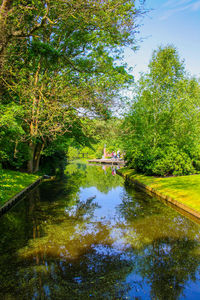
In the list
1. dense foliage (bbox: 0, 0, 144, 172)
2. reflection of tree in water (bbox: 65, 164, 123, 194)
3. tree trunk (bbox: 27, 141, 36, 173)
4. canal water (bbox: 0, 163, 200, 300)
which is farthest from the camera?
tree trunk (bbox: 27, 141, 36, 173)

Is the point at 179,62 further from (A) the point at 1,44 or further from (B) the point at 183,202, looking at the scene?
(A) the point at 1,44

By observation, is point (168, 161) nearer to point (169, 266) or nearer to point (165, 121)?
point (165, 121)

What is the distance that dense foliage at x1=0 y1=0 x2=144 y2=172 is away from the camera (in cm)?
831

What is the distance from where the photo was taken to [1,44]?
8.26 meters

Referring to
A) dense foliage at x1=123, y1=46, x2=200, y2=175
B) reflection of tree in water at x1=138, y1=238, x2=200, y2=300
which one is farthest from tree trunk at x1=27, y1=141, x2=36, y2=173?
reflection of tree in water at x1=138, y1=238, x2=200, y2=300

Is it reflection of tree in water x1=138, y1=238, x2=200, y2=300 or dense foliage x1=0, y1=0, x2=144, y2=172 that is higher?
dense foliage x1=0, y1=0, x2=144, y2=172

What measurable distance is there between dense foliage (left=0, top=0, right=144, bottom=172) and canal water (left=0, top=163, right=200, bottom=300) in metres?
3.84

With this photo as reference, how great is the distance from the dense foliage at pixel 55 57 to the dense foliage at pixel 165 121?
352 cm

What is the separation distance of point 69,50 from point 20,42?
9.51m

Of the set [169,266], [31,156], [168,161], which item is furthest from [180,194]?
[31,156]

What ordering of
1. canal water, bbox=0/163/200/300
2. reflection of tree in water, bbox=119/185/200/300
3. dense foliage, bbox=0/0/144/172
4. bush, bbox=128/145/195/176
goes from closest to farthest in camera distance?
canal water, bbox=0/163/200/300
reflection of tree in water, bbox=119/185/200/300
dense foliage, bbox=0/0/144/172
bush, bbox=128/145/195/176

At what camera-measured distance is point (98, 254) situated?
6.86 metres

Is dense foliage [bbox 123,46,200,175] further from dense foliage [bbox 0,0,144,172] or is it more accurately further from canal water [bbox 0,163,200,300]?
canal water [bbox 0,163,200,300]

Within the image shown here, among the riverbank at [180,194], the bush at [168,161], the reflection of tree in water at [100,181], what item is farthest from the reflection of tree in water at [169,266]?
the bush at [168,161]
